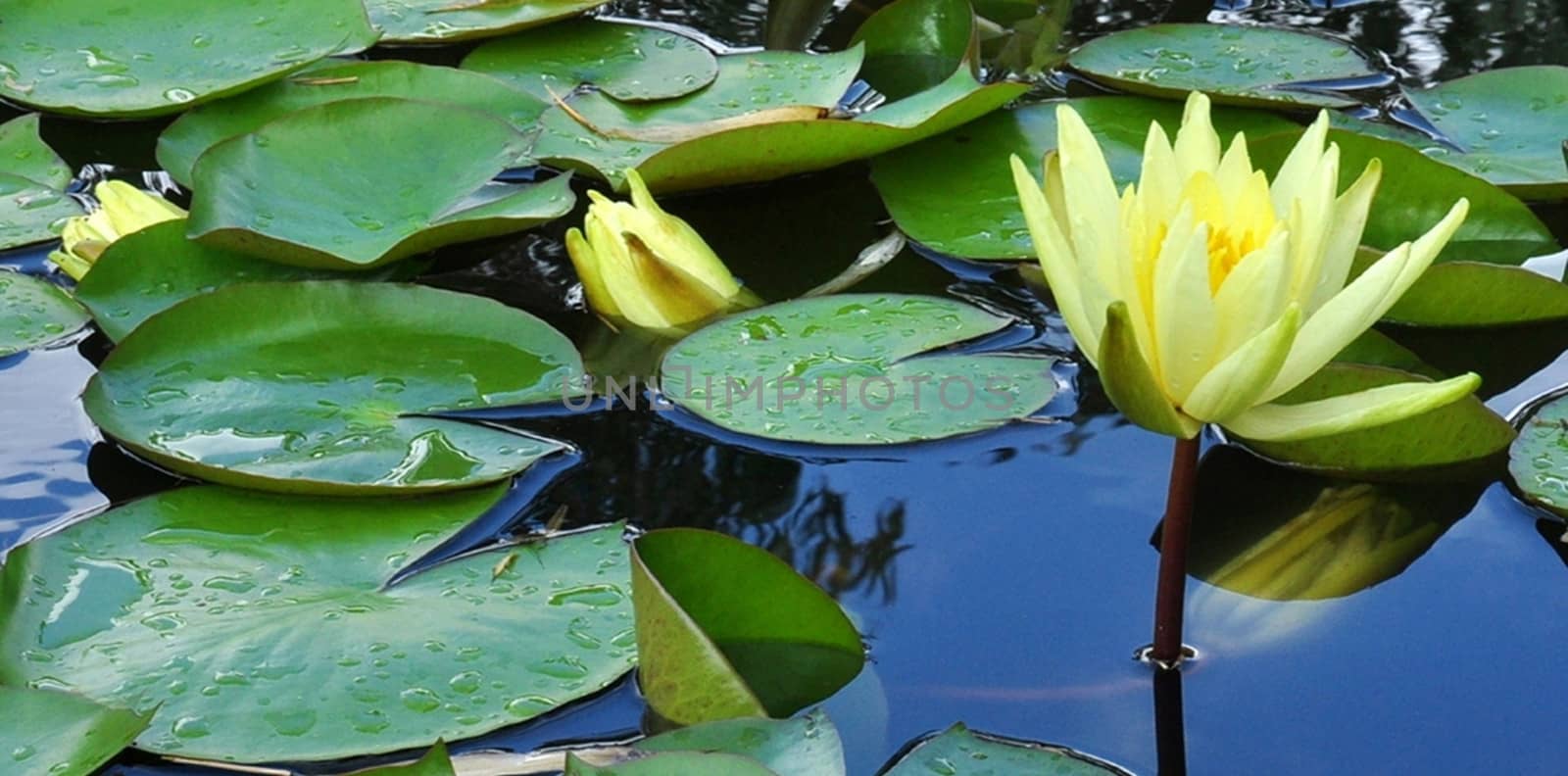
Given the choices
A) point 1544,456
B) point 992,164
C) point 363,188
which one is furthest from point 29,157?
point 1544,456

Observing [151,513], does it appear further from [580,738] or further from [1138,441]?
[1138,441]

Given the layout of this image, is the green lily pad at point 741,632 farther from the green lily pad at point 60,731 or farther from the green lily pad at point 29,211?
the green lily pad at point 29,211

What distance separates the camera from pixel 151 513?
1.48m

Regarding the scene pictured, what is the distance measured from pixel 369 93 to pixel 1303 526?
1454 mm

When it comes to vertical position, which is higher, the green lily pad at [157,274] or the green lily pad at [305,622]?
the green lily pad at [157,274]

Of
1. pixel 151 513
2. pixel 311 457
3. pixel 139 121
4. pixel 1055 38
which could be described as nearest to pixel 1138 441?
pixel 311 457

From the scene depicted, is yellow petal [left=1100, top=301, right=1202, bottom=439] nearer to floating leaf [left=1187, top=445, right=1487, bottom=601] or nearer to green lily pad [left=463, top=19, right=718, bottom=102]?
floating leaf [left=1187, top=445, right=1487, bottom=601]

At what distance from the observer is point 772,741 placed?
3.72ft

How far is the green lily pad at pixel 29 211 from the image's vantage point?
2018 millimetres

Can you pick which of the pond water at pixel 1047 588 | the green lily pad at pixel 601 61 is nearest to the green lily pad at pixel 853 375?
the pond water at pixel 1047 588

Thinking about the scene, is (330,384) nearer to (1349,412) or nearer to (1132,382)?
(1132,382)

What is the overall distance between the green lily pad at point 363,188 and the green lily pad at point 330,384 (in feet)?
0.40

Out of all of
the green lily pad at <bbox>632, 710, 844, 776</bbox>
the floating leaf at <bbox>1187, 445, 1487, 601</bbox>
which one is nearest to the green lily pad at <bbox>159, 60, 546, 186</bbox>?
the floating leaf at <bbox>1187, 445, 1487, 601</bbox>

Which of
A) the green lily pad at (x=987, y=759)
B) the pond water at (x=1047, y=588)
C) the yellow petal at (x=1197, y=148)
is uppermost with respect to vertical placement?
the yellow petal at (x=1197, y=148)
